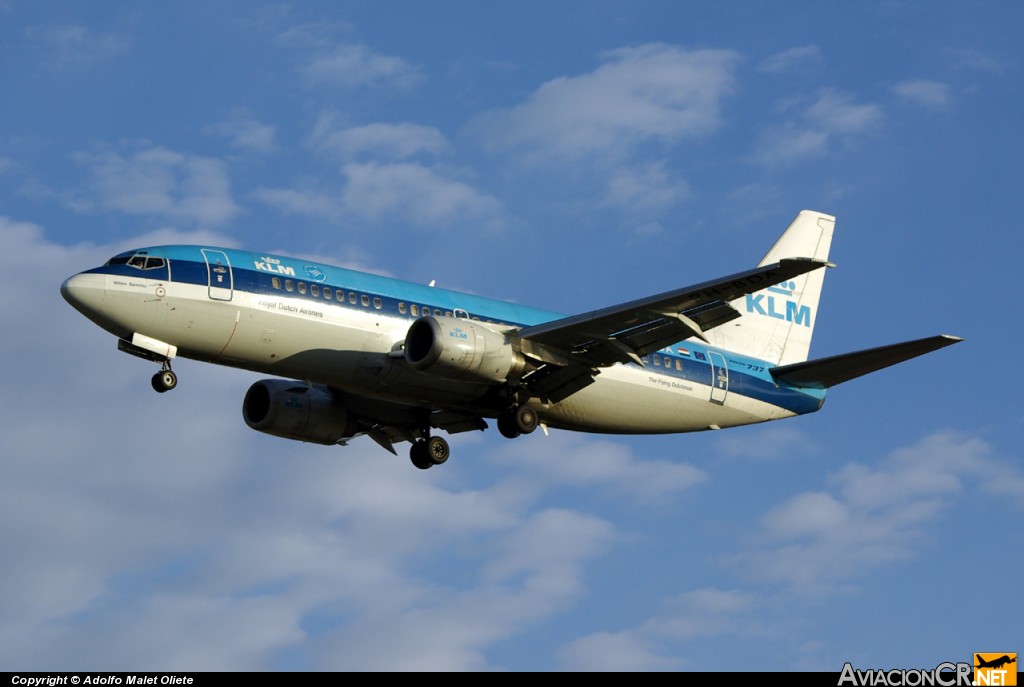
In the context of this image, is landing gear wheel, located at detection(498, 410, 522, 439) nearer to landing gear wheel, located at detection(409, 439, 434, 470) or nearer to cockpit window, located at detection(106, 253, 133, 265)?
landing gear wheel, located at detection(409, 439, 434, 470)

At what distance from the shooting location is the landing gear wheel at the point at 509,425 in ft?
139

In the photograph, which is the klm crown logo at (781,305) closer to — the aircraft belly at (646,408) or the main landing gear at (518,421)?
the aircraft belly at (646,408)

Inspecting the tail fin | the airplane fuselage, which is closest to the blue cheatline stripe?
the airplane fuselage

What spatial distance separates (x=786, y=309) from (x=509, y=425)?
12.6 m

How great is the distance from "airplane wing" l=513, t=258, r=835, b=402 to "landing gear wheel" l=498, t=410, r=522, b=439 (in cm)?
105

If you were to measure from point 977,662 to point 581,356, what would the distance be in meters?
14.7

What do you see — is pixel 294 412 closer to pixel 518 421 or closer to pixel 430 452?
pixel 430 452

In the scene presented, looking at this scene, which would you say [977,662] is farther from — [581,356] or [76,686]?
[76,686]

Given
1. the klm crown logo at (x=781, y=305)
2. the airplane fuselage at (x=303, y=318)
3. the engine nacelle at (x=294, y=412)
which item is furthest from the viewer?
the klm crown logo at (x=781, y=305)

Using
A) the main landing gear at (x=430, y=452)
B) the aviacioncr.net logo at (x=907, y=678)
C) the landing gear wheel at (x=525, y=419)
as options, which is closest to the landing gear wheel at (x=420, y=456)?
the main landing gear at (x=430, y=452)

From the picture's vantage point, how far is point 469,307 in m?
42.8

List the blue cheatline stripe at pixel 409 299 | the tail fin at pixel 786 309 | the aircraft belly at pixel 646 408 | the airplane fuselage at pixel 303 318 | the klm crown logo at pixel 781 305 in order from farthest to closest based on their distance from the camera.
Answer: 1. the klm crown logo at pixel 781 305
2. the tail fin at pixel 786 309
3. the aircraft belly at pixel 646 408
4. the blue cheatline stripe at pixel 409 299
5. the airplane fuselage at pixel 303 318

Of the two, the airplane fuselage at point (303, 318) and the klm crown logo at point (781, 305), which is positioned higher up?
the klm crown logo at point (781, 305)

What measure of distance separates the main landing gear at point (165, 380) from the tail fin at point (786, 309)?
17.0 metres
